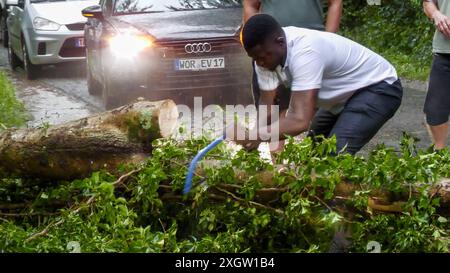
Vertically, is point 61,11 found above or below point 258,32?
below

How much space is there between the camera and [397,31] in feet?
52.5

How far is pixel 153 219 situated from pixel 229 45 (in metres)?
5.56

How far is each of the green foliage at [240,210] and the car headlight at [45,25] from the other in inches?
367

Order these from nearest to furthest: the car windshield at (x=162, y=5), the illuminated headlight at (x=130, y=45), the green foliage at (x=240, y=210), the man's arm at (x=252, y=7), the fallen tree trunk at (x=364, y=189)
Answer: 1. the green foliage at (x=240, y=210)
2. the fallen tree trunk at (x=364, y=189)
3. the man's arm at (x=252, y=7)
4. the illuminated headlight at (x=130, y=45)
5. the car windshield at (x=162, y=5)

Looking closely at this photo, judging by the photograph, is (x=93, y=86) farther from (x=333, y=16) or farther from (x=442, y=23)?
(x=442, y=23)

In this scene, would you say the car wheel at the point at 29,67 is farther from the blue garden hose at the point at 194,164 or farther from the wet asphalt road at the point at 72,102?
the blue garden hose at the point at 194,164

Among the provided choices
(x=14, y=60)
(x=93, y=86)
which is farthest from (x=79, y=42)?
(x=14, y=60)

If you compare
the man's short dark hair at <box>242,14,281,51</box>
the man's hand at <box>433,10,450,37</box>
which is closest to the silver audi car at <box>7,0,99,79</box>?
the man's hand at <box>433,10,450,37</box>

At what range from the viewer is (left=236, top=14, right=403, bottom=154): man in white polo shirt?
17.2 ft

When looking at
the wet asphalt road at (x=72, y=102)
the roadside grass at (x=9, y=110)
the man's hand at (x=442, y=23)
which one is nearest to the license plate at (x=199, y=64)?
the wet asphalt road at (x=72, y=102)

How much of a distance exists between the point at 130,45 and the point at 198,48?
80cm

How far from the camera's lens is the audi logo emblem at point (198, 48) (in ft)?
34.4

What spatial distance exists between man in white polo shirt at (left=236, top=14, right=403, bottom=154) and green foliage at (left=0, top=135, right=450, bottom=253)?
249mm

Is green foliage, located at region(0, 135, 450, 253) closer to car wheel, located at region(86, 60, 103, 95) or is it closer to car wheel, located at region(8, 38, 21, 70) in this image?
car wheel, located at region(86, 60, 103, 95)
